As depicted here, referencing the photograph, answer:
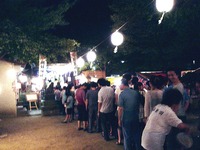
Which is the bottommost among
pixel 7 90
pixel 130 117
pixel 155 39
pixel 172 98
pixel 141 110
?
pixel 130 117

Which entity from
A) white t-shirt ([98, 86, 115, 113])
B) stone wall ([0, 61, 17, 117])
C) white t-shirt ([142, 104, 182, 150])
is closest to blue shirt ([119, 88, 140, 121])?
white t-shirt ([98, 86, 115, 113])

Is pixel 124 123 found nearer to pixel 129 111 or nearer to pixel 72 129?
pixel 129 111

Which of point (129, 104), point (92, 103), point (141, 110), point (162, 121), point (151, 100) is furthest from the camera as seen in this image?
point (92, 103)

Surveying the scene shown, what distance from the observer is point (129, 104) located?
7344 millimetres

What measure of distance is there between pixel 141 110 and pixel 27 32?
12.4 metres

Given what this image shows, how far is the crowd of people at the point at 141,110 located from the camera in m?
4.32

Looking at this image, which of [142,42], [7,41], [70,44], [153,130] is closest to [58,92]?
[70,44]

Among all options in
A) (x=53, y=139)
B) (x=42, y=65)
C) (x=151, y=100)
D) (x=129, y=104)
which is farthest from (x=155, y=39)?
(x=151, y=100)

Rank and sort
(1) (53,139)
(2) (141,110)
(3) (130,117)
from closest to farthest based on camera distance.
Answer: (3) (130,117)
(2) (141,110)
(1) (53,139)

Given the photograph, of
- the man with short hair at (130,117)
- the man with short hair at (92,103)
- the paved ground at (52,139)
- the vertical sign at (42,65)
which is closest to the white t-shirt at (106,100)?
the paved ground at (52,139)

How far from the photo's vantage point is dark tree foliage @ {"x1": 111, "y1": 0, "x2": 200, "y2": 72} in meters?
20.6

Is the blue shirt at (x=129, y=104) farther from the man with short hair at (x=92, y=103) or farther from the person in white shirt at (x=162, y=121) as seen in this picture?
the man with short hair at (x=92, y=103)

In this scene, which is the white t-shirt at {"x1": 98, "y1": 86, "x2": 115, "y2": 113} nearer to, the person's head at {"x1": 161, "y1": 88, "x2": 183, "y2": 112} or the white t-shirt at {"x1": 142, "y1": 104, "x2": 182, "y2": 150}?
the white t-shirt at {"x1": 142, "y1": 104, "x2": 182, "y2": 150}

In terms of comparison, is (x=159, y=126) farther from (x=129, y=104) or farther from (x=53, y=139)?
(x=53, y=139)
